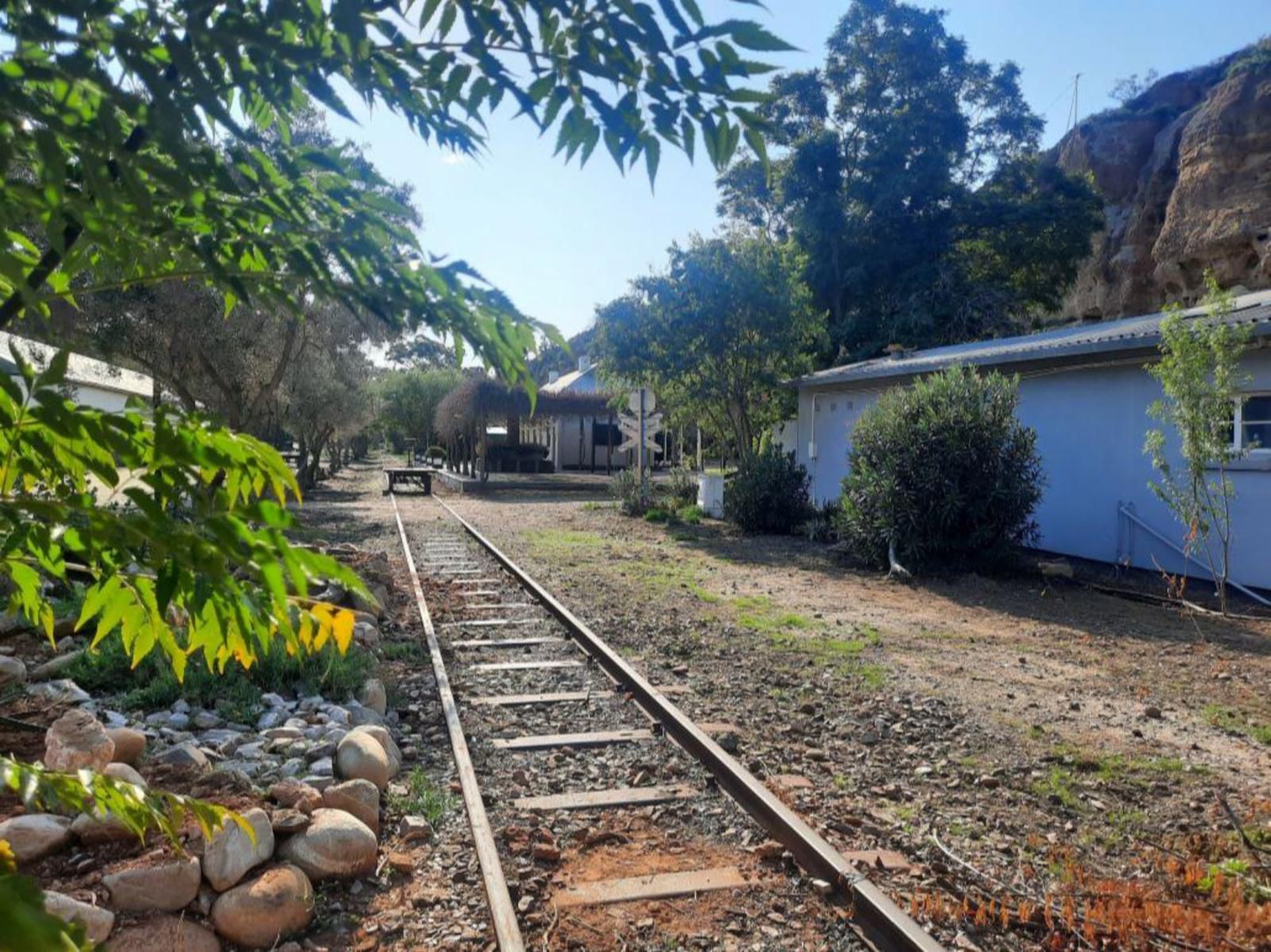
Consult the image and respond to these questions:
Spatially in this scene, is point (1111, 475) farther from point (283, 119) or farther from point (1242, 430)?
point (283, 119)

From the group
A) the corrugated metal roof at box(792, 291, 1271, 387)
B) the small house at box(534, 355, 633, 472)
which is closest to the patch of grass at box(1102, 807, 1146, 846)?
the corrugated metal roof at box(792, 291, 1271, 387)

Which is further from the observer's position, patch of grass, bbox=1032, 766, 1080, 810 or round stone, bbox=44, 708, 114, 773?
patch of grass, bbox=1032, 766, 1080, 810

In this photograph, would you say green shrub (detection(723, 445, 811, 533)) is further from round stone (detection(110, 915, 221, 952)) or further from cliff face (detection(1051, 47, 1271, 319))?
cliff face (detection(1051, 47, 1271, 319))

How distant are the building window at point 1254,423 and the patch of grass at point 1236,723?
587cm

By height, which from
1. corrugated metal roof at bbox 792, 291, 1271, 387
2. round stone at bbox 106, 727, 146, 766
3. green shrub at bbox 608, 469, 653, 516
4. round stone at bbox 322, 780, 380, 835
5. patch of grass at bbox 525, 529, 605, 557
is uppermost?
corrugated metal roof at bbox 792, 291, 1271, 387

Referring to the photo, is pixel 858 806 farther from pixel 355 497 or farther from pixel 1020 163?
pixel 1020 163

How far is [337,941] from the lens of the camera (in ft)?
11.5

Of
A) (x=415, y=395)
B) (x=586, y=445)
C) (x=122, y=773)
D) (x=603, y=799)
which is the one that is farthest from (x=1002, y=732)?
(x=415, y=395)

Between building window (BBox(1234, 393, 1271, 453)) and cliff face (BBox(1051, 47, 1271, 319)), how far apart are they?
21.2 meters

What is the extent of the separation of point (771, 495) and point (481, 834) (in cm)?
1587

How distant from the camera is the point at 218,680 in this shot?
6.24 metres

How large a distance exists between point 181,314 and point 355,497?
14976 mm

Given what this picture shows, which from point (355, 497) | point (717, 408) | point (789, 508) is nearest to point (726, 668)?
point (789, 508)

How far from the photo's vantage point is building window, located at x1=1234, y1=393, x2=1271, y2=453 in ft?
36.6
